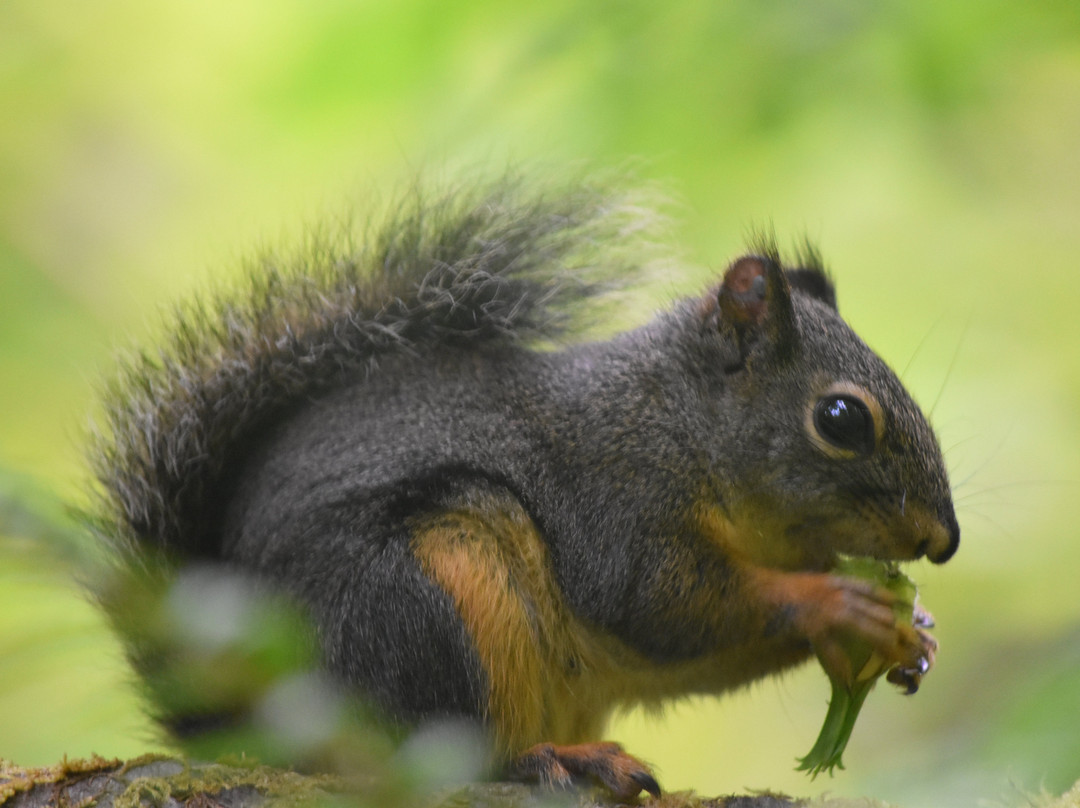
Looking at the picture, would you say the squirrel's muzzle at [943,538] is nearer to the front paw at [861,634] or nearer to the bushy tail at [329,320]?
the front paw at [861,634]

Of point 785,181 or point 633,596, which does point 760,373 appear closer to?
point 633,596

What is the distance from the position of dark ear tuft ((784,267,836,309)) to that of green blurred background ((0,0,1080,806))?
0.23 meters

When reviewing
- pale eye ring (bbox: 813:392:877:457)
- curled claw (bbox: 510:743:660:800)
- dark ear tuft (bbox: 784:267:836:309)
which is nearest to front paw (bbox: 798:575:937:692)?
pale eye ring (bbox: 813:392:877:457)

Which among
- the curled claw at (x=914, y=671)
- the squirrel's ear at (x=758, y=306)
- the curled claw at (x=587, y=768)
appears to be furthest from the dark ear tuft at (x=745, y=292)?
the curled claw at (x=587, y=768)

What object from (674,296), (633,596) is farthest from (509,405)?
(674,296)

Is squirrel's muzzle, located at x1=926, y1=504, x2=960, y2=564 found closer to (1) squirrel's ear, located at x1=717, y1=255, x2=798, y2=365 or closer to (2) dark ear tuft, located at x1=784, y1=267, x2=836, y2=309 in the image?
(1) squirrel's ear, located at x1=717, y1=255, x2=798, y2=365

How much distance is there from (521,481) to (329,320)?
562mm

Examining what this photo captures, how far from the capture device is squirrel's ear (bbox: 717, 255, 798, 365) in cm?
209

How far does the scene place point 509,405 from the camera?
2.13 metres

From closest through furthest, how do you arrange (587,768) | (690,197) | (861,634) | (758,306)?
(587,768)
(861,634)
(758,306)
(690,197)

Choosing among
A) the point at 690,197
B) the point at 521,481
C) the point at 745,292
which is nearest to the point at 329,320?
the point at 521,481

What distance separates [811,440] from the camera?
2.01m

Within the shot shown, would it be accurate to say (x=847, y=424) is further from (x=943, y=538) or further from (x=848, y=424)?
(x=943, y=538)

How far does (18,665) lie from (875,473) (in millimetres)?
1664
